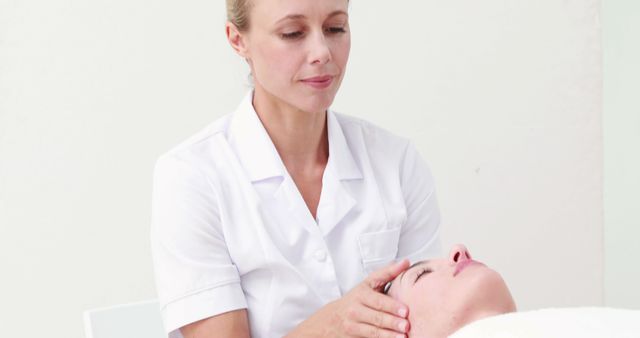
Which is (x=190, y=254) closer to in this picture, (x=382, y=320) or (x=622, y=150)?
(x=382, y=320)

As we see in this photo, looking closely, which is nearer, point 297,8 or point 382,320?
point 382,320

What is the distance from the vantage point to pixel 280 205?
158 cm

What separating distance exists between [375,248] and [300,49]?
388 mm

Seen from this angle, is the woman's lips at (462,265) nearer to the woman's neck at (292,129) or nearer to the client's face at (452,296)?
the client's face at (452,296)

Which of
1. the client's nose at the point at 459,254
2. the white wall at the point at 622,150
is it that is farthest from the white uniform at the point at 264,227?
the white wall at the point at 622,150

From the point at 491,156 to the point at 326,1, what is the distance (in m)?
1.43

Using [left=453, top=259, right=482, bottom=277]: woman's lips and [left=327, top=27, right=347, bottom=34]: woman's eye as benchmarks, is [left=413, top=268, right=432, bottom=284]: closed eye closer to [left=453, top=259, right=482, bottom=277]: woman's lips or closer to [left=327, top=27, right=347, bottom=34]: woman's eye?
[left=453, top=259, right=482, bottom=277]: woman's lips

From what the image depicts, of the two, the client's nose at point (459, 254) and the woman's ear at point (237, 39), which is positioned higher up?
the woman's ear at point (237, 39)

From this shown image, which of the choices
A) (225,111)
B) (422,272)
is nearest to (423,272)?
(422,272)

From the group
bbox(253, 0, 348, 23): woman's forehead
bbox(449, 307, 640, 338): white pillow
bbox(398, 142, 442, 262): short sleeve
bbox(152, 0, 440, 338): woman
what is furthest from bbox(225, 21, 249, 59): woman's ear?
bbox(449, 307, 640, 338): white pillow

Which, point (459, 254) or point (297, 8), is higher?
point (297, 8)

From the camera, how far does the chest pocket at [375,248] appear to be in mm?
1600

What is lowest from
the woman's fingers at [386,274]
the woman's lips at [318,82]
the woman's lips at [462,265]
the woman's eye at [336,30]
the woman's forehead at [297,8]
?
the woman's fingers at [386,274]

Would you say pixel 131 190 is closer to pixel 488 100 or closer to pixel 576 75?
pixel 488 100
